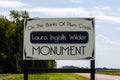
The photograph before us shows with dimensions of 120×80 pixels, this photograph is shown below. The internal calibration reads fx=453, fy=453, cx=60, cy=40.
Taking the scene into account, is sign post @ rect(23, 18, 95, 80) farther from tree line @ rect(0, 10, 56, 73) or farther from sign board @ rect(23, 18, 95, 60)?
tree line @ rect(0, 10, 56, 73)

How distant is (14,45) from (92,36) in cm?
8582

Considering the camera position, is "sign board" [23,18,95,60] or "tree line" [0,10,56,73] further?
"tree line" [0,10,56,73]

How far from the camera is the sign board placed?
10.0m

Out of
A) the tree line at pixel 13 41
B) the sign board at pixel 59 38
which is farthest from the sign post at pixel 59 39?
the tree line at pixel 13 41

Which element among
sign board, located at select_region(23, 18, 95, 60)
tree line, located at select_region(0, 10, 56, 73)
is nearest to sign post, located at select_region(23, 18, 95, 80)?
sign board, located at select_region(23, 18, 95, 60)

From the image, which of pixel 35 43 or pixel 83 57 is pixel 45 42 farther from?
pixel 83 57

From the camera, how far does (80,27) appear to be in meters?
10.1

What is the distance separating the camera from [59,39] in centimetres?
1009

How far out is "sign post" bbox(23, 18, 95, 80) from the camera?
10023 millimetres

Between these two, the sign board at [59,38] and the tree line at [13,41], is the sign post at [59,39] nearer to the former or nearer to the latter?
the sign board at [59,38]

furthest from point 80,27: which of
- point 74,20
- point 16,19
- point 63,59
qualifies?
point 16,19

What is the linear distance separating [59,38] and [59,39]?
0.03 meters

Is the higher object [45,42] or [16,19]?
[16,19]

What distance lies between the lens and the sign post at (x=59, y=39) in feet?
32.9
